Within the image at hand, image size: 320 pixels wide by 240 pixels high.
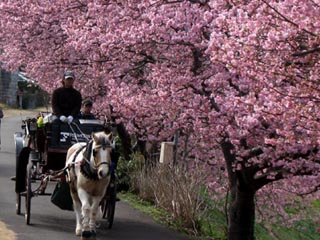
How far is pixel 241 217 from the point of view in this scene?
50.3 feet

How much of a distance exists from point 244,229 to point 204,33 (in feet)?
13.7

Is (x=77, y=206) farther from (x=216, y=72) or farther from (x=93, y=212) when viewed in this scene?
(x=216, y=72)

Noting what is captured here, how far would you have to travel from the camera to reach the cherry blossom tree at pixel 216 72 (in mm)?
9078

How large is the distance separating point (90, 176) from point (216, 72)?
3359 millimetres

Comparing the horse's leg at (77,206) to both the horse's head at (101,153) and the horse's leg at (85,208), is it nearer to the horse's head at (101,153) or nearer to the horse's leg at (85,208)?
the horse's leg at (85,208)

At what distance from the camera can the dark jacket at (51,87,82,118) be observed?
1304cm

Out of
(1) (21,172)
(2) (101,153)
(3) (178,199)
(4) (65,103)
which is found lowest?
(3) (178,199)

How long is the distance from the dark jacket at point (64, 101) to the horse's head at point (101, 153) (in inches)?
85.9

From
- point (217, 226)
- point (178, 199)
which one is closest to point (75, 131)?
point (178, 199)

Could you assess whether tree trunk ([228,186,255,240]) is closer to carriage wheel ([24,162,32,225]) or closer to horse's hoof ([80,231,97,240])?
carriage wheel ([24,162,32,225])

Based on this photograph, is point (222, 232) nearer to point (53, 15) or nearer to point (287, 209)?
point (287, 209)

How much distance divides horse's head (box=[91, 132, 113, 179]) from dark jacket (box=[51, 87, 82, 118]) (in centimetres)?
218

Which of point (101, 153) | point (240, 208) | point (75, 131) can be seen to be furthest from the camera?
point (240, 208)

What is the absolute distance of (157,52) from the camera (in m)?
14.8
